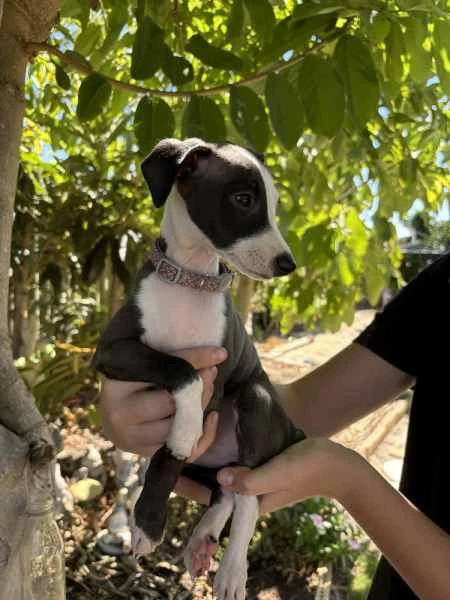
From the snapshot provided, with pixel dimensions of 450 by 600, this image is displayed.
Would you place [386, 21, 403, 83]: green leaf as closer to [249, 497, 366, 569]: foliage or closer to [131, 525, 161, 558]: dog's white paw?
[131, 525, 161, 558]: dog's white paw

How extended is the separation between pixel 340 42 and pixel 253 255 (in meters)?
0.41

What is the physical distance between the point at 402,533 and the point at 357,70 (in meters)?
0.84

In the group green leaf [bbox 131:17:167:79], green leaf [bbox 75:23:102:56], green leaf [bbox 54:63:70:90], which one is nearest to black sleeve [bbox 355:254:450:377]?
green leaf [bbox 131:17:167:79]

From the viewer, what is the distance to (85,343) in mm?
3717

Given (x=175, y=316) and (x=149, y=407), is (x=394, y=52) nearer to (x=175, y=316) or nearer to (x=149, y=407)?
(x=175, y=316)

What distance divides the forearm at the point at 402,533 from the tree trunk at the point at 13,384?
60 centimetres

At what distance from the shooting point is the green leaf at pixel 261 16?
1.10 meters

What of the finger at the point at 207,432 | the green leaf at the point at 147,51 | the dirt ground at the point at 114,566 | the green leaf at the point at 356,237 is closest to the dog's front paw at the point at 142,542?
the finger at the point at 207,432

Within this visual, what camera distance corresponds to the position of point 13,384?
1.08 meters

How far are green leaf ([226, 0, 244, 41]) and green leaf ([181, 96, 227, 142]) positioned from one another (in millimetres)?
199

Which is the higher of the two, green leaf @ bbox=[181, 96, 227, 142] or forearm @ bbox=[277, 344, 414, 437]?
green leaf @ bbox=[181, 96, 227, 142]

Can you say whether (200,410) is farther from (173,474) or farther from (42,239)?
(42,239)

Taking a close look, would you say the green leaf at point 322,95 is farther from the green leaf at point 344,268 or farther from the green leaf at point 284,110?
the green leaf at point 344,268

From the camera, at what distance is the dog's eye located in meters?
0.98
